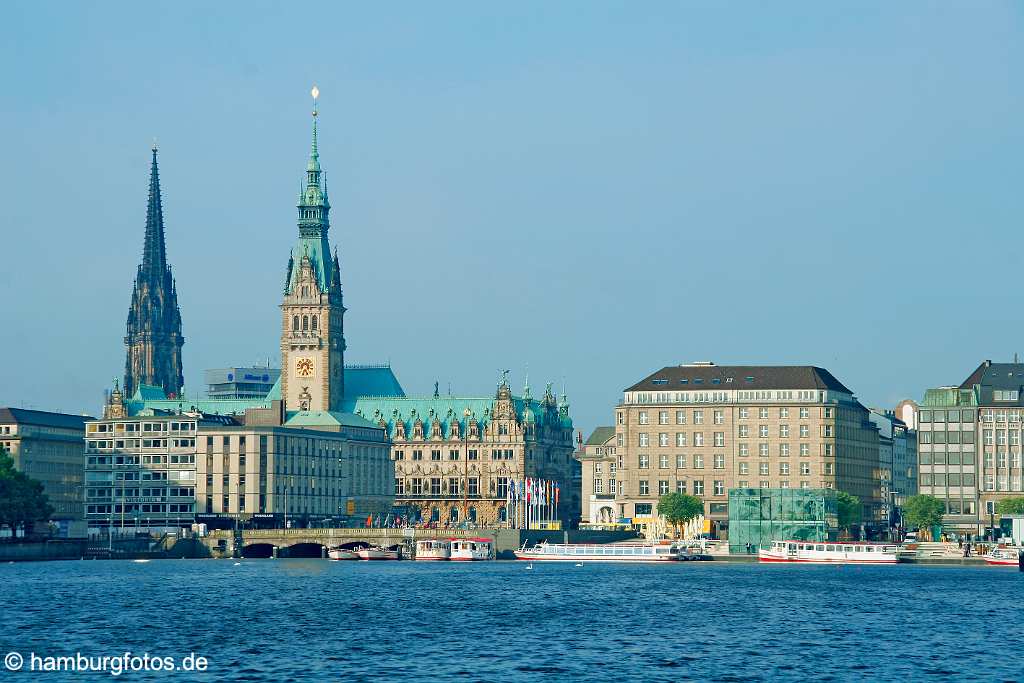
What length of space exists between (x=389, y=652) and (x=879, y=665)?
2478cm

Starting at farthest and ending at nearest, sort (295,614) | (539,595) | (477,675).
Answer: (539,595)
(295,614)
(477,675)

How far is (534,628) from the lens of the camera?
12988 centimetres

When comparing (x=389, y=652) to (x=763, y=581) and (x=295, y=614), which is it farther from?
(x=763, y=581)

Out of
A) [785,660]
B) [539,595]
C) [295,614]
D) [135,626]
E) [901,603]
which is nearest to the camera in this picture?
[785,660]

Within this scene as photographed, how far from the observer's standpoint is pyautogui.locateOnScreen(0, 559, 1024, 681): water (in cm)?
10519

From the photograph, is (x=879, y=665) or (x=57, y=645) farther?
(x=57, y=645)

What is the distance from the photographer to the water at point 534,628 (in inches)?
4141

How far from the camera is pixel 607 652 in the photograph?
114 m

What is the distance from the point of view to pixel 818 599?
159375 mm

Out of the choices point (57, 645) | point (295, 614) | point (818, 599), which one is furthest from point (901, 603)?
point (57, 645)

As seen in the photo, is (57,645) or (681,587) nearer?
(57,645)

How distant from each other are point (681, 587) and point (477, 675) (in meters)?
78.4

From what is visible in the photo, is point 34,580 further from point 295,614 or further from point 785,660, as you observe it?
point 785,660

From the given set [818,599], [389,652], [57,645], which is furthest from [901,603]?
[57,645]
